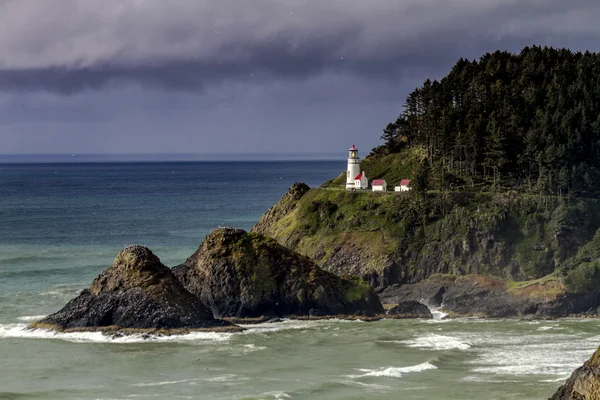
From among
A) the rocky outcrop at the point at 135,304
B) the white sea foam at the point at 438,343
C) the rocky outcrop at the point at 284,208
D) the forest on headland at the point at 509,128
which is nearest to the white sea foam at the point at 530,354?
the white sea foam at the point at 438,343

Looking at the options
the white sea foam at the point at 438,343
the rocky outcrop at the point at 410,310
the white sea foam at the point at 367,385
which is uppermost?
the rocky outcrop at the point at 410,310

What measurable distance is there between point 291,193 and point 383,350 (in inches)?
2005

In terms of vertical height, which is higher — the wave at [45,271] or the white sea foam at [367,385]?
the wave at [45,271]

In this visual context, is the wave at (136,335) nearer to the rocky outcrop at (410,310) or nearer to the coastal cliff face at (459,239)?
the rocky outcrop at (410,310)

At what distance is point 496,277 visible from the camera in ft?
297

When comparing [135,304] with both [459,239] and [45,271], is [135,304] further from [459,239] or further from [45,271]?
[45,271]

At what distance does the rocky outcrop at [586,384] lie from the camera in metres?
37.7

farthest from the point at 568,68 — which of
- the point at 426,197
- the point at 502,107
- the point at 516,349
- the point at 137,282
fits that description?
the point at 137,282

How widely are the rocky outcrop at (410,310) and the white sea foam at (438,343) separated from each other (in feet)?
26.6

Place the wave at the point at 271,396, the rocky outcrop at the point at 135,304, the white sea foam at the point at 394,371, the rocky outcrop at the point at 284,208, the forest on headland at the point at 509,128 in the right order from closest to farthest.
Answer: the wave at the point at 271,396 < the white sea foam at the point at 394,371 < the rocky outcrop at the point at 135,304 < the forest on headland at the point at 509,128 < the rocky outcrop at the point at 284,208

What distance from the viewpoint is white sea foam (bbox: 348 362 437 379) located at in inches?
2448

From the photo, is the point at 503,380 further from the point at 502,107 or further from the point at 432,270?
the point at 502,107

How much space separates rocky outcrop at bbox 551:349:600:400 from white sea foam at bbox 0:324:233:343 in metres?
38.8

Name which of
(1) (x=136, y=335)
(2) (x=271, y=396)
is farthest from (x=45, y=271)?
(2) (x=271, y=396)
